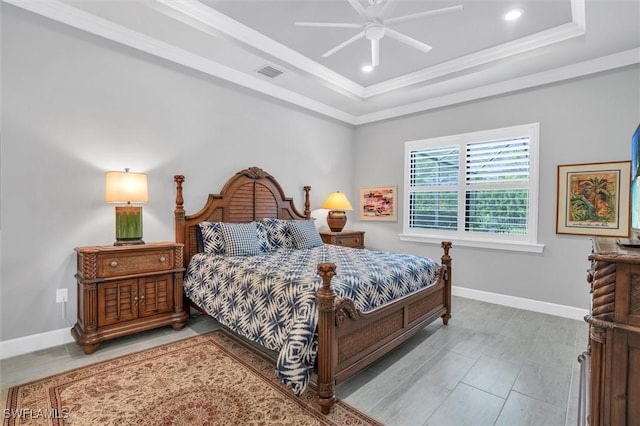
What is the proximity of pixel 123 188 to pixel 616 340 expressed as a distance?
332 centimetres

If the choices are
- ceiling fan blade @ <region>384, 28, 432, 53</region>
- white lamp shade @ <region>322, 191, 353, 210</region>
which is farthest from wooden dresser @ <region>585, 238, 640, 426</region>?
white lamp shade @ <region>322, 191, 353, 210</region>

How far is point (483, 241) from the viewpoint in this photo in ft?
13.6

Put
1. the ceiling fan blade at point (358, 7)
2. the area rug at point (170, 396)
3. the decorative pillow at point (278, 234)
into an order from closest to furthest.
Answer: the area rug at point (170, 396)
the ceiling fan blade at point (358, 7)
the decorative pillow at point (278, 234)

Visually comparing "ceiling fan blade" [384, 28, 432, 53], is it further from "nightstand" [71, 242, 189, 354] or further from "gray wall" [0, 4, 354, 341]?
"nightstand" [71, 242, 189, 354]

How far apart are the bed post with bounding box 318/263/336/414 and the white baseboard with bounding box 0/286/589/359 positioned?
2422 mm

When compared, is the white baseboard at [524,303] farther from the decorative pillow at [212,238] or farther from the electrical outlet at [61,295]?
the electrical outlet at [61,295]

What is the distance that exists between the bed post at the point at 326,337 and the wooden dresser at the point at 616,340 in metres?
1.17

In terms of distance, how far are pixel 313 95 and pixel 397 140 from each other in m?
1.54

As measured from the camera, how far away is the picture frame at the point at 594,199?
3211 mm

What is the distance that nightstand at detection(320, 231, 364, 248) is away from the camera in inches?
184

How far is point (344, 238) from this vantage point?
4844 mm

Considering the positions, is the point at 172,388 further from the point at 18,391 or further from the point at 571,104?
the point at 571,104

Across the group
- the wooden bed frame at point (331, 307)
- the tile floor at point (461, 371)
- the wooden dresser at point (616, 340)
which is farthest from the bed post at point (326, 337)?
the wooden dresser at point (616, 340)

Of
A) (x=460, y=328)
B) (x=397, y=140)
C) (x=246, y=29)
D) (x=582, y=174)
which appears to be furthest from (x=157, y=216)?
(x=582, y=174)
